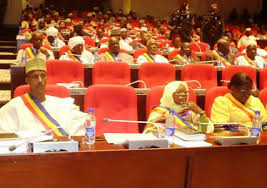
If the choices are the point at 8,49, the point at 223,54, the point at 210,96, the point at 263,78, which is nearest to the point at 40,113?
the point at 210,96

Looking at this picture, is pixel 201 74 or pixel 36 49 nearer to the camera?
pixel 201 74

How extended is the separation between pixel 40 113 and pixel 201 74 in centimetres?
219

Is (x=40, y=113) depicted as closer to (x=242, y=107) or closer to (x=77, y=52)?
(x=242, y=107)

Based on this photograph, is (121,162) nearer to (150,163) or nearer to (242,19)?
(150,163)

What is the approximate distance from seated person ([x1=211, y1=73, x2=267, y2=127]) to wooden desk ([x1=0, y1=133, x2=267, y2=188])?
1150 millimetres

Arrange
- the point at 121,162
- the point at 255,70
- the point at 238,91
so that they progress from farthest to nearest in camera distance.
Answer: the point at 255,70 → the point at 238,91 → the point at 121,162

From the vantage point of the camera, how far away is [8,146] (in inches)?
69.7

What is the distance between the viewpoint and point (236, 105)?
3143 millimetres

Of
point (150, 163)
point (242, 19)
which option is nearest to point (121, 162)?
point (150, 163)

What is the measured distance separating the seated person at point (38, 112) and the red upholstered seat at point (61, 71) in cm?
130

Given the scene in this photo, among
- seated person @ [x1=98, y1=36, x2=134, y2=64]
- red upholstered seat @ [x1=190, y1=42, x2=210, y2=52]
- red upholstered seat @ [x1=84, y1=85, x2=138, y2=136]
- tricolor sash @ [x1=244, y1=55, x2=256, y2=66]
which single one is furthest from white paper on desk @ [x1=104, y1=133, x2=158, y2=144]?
red upholstered seat @ [x1=190, y1=42, x2=210, y2=52]

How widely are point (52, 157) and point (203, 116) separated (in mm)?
1330

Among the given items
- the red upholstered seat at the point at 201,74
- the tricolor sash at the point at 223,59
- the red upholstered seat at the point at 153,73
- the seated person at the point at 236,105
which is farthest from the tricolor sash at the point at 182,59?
the seated person at the point at 236,105

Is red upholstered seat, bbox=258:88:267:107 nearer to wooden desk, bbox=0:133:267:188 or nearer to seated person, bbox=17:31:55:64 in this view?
wooden desk, bbox=0:133:267:188
